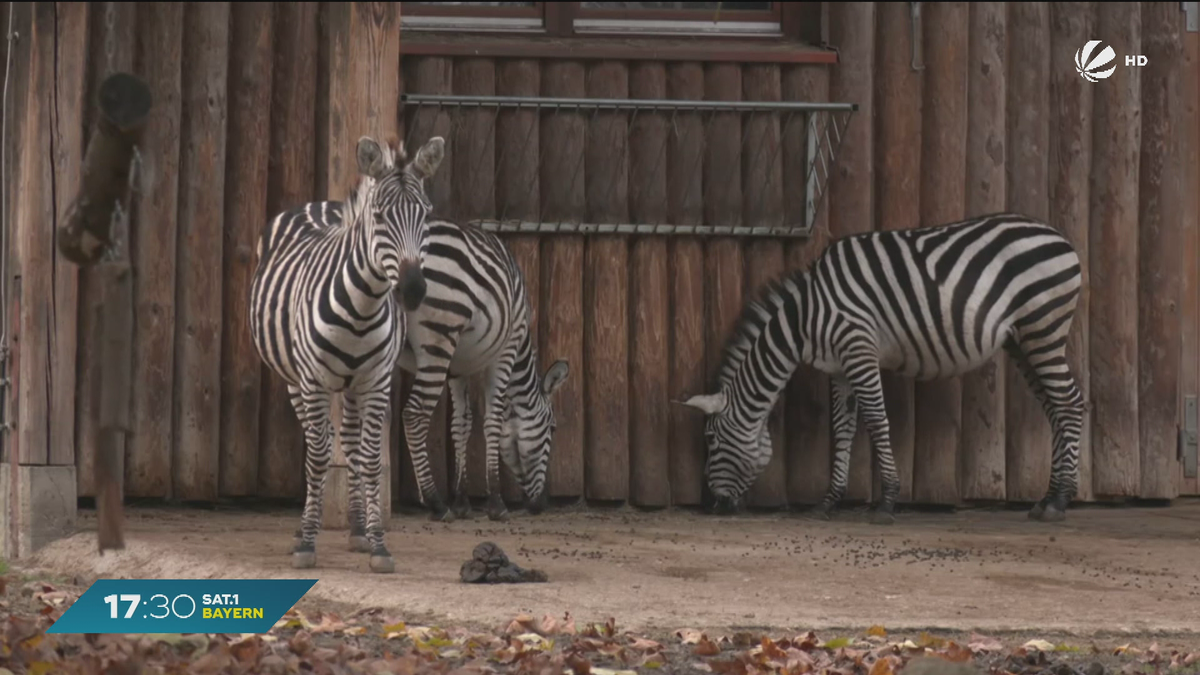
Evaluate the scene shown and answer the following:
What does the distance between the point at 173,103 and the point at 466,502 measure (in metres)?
2.70

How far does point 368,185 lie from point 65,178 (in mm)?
1805

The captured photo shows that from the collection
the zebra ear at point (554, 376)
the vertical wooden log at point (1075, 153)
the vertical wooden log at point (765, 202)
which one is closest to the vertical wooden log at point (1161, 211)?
the vertical wooden log at point (1075, 153)

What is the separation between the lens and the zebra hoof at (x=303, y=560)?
6.79 metres

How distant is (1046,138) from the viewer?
32.7 ft

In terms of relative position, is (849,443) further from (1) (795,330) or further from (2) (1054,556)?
(2) (1054,556)

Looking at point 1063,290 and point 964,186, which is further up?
point 964,186

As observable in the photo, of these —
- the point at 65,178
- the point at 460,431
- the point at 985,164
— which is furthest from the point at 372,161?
the point at 985,164

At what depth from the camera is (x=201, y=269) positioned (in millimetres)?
9242

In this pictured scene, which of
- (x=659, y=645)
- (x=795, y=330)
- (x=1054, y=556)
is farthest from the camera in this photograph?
(x=795, y=330)

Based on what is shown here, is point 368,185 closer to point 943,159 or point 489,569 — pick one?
point 489,569

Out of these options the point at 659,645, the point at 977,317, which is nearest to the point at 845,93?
the point at 977,317

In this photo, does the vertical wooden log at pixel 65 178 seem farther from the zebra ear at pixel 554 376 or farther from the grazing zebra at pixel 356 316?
the zebra ear at pixel 554 376

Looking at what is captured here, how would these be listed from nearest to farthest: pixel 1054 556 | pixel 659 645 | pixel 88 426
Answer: pixel 659 645
pixel 1054 556
pixel 88 426

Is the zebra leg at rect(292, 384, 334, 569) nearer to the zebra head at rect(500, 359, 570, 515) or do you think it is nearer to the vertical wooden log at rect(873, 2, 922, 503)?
the zebra head at rect(500, 359, 570, 515)
